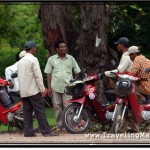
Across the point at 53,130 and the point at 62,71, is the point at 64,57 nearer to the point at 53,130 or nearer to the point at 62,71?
the point at 62,71

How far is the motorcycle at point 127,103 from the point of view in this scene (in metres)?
12.5

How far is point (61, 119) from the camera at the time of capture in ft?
45.3

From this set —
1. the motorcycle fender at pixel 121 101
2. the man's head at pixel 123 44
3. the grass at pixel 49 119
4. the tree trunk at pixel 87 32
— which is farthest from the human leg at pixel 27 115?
the tree trunk at pixel 87 32

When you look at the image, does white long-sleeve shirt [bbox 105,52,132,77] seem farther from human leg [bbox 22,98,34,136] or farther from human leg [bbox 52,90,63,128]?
human leg [bbox 22,98,34,136]

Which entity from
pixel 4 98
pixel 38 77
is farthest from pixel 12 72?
pixel 38 77

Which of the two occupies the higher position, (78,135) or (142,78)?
(142,78)

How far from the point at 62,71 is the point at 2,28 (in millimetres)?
18174

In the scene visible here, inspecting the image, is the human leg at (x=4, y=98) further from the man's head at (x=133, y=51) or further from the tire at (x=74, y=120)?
the man's head at (x=133, y=51)

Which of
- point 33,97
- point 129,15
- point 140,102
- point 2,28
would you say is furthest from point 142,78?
point 2,28

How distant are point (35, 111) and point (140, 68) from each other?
221 cm

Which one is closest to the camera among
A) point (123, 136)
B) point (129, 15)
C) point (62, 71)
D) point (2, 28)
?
point (123, 136)

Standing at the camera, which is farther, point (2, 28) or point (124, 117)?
point (2, 28)

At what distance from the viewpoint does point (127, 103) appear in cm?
1279

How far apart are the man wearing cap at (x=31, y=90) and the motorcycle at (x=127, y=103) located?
1.31 m
